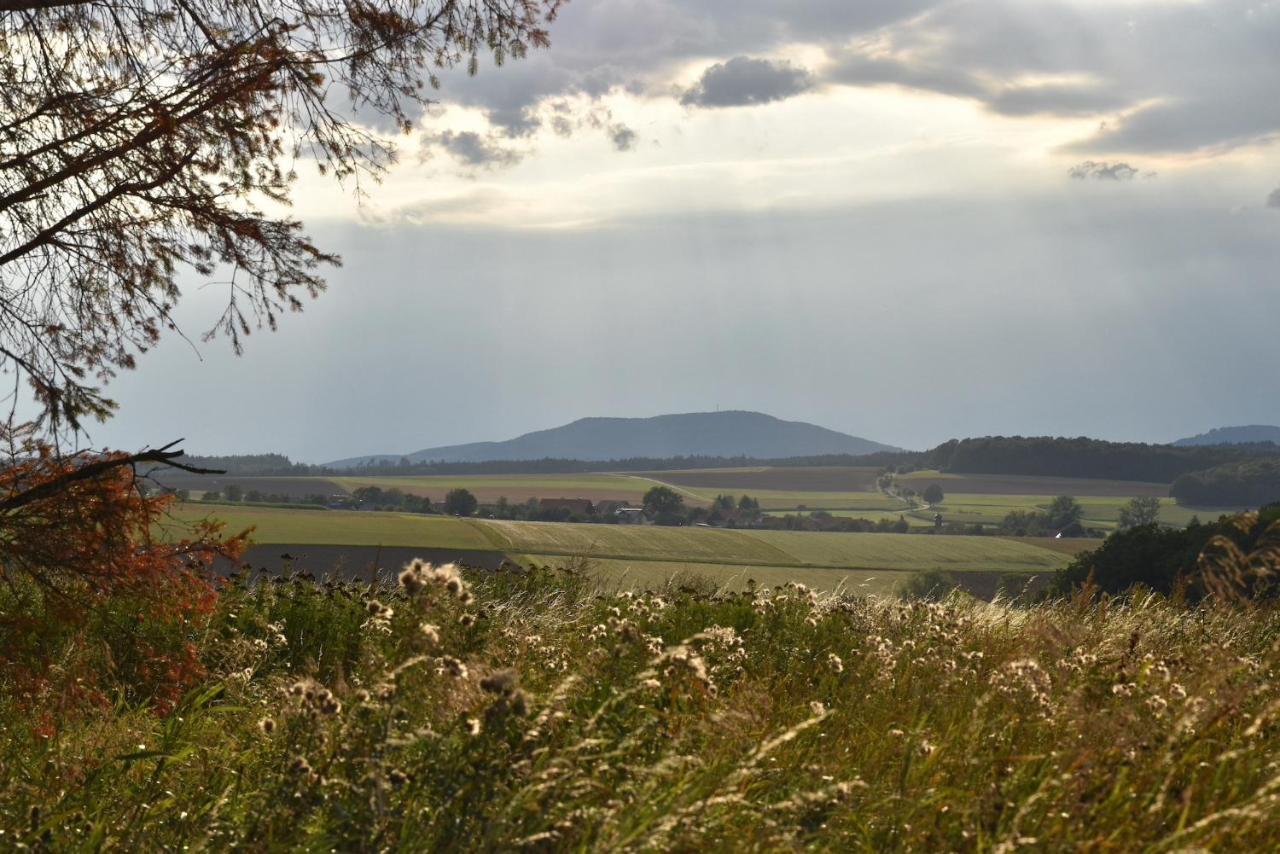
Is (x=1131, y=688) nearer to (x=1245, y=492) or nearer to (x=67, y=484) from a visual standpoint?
(x=67, y=484)

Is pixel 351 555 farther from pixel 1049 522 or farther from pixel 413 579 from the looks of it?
pixel 1049 522

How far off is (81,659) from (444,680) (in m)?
4.45

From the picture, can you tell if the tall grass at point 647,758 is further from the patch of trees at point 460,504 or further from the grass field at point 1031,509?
the grass field at point 1031,509

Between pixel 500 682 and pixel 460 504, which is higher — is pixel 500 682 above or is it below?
Answer: above

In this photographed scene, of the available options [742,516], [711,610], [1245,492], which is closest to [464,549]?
[711,610]

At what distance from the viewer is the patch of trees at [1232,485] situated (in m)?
113

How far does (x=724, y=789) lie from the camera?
408 cm

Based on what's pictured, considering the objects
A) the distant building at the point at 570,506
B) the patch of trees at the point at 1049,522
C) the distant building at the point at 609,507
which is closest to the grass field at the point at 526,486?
the distant building at the point at 609,507

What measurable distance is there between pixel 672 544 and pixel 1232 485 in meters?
81.9

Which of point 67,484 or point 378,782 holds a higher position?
point 67,484

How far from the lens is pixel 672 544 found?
62.5m

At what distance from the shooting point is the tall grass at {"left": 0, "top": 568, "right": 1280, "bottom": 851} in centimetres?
366

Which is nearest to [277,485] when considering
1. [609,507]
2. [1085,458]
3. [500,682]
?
[609,507]

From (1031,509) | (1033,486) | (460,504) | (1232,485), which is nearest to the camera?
(460,504)
